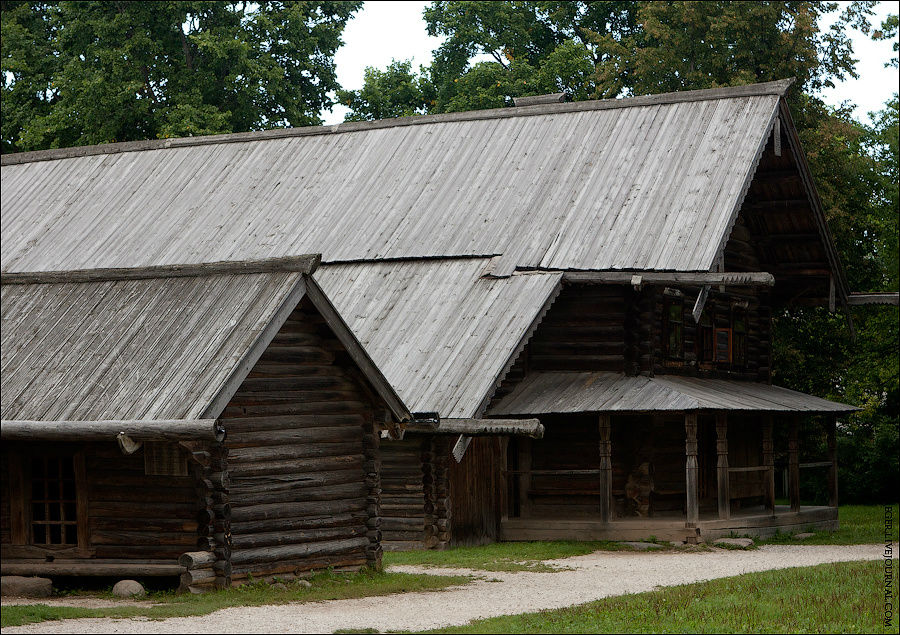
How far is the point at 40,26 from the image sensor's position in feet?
157

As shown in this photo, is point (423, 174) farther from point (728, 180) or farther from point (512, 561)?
point (512, 561)

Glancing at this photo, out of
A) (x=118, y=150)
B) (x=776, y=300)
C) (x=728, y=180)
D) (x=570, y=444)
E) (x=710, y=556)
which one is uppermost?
(x=118, y=150)

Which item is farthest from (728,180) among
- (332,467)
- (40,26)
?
(40,26)

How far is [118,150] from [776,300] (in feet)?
57.8

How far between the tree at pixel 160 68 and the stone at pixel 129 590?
89.3 ft

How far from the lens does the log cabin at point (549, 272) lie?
2627cm

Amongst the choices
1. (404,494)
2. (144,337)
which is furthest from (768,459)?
(144,337)

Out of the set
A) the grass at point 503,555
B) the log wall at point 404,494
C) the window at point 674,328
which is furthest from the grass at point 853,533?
the log wall at point 404,494

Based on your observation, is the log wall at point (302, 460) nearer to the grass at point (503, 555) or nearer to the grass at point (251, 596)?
the grass at point (251, 596)

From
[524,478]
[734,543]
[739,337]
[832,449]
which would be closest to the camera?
[734,543]

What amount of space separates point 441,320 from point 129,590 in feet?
36.0

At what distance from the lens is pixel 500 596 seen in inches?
728

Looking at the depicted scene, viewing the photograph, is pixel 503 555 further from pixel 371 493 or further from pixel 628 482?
pixel 371 493

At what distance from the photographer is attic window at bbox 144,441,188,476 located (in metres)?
17.8
